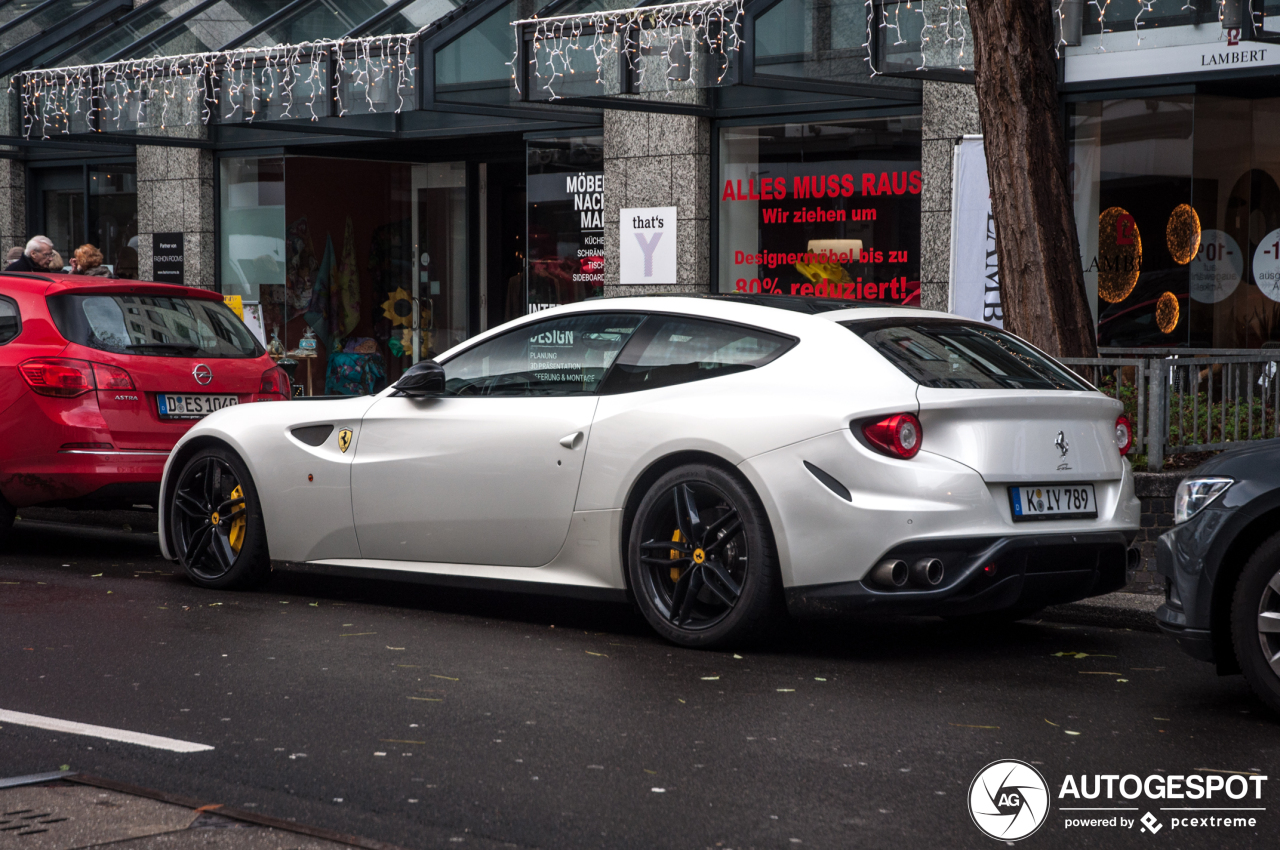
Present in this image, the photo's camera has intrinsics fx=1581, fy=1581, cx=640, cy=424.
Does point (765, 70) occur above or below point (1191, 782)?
above

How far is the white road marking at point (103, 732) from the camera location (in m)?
4.80

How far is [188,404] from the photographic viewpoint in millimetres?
9227

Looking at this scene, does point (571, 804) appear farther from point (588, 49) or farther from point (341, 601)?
point (588, 49)

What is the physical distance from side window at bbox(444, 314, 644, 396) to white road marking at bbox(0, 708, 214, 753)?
8.15ft

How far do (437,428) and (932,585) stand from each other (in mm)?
2429

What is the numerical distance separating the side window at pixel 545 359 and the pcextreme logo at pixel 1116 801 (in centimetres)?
278

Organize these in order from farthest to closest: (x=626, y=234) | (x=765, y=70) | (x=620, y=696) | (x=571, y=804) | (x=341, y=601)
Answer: (x=626, y=234) < (x=765, y=70) < (x=341, y=601) < (x=620, y=696) < (x=571, y=804)

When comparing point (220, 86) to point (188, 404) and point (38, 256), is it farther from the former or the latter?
point (188, 404)

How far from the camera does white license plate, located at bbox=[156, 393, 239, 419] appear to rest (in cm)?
912

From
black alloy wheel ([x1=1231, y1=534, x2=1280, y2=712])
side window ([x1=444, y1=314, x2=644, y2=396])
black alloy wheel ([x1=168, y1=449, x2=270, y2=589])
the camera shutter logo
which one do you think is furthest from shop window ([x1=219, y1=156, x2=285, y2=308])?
the camera shutter logo

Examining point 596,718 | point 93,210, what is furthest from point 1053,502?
point 93,210

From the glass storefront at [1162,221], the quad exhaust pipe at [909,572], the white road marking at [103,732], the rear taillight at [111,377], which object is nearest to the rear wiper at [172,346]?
the rear taillight at [111,377]

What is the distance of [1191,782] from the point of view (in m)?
4.46

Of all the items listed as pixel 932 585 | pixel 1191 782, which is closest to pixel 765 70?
pixel 932 585
